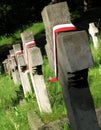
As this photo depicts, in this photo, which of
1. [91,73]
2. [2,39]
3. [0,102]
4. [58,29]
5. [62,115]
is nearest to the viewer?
[58,29]

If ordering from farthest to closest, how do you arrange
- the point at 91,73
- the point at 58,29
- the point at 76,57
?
1. the point at 91,73
2. the point at 58,29
3. the point at 76,57

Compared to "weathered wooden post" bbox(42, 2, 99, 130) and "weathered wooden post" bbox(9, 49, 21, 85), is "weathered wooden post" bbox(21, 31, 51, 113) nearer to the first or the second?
"weathered wooden post" bbox(42, 2, 99, 130)

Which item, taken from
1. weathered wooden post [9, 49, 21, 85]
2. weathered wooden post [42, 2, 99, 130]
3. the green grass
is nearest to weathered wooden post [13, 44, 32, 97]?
the green grass

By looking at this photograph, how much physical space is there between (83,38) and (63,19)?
1.57ft

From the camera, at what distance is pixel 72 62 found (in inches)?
126

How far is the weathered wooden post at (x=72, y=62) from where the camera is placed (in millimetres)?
3199

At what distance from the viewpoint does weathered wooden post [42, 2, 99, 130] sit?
3199mm

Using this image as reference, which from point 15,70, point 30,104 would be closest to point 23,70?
point 30,104

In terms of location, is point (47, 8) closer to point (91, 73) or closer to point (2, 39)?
point (91, 73)

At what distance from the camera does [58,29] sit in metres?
3.50

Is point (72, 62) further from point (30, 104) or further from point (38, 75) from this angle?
point (30, 104)

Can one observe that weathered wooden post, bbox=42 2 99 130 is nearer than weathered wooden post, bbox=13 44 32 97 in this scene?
Yes

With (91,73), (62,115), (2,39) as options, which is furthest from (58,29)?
(2,39)

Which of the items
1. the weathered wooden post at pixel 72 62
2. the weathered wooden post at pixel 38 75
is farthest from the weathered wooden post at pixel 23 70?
the weathered wooden post at pixel 72 62
